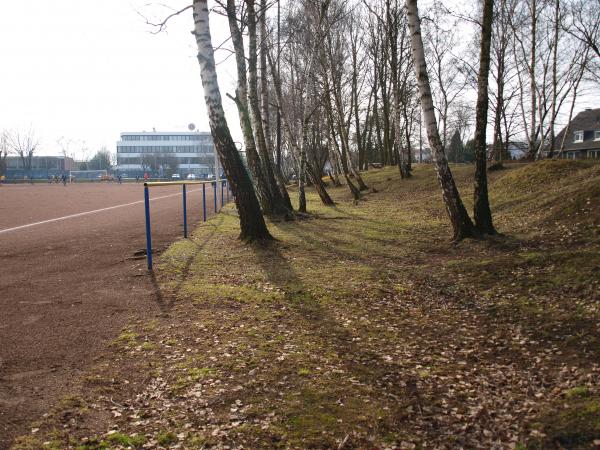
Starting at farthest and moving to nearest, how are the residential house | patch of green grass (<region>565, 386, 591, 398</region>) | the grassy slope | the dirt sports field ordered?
1. the residential house
2. the dirt sports field
3. patch of green grass (<region>565, 386, 591, 398</region>)
4. the grassy slope

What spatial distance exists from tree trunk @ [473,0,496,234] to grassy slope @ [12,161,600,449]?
599 mm

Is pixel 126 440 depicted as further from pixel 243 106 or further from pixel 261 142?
pixel 261 142

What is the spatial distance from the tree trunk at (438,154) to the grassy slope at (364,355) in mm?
468

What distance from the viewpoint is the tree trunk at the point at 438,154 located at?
8.91 m

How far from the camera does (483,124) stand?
8.73 metres

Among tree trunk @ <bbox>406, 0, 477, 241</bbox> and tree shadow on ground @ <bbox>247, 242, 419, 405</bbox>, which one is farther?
tree trunk @ <bbox>406, 0, 477, 241</bbox>

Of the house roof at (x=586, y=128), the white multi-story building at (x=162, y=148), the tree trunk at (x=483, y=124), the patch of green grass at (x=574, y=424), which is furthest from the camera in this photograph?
the white multi-story building at (x=162, y=148)

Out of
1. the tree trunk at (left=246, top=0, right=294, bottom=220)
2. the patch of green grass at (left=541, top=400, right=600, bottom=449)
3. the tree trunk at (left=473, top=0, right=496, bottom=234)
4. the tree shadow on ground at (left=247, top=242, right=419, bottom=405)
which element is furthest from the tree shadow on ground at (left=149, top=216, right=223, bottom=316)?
the tree trunk at (left=473, top=0, right=496, bottom=234)

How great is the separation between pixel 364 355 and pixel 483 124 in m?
5.96

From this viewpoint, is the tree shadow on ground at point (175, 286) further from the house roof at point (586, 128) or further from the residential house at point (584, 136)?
the house roof at point (586, 128)

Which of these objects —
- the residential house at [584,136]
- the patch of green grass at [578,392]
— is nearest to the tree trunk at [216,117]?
the patch of green grass at [578,392]

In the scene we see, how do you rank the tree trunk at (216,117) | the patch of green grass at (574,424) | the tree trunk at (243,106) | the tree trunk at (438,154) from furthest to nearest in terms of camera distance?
the tree trunk at (243,106) → the tree trunk at (216,117) → the tree trunk at (438,154) → the patch of green grass at (574,424)

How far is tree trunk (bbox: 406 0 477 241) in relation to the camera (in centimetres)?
891

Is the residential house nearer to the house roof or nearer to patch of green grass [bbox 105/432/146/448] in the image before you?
the house roof
